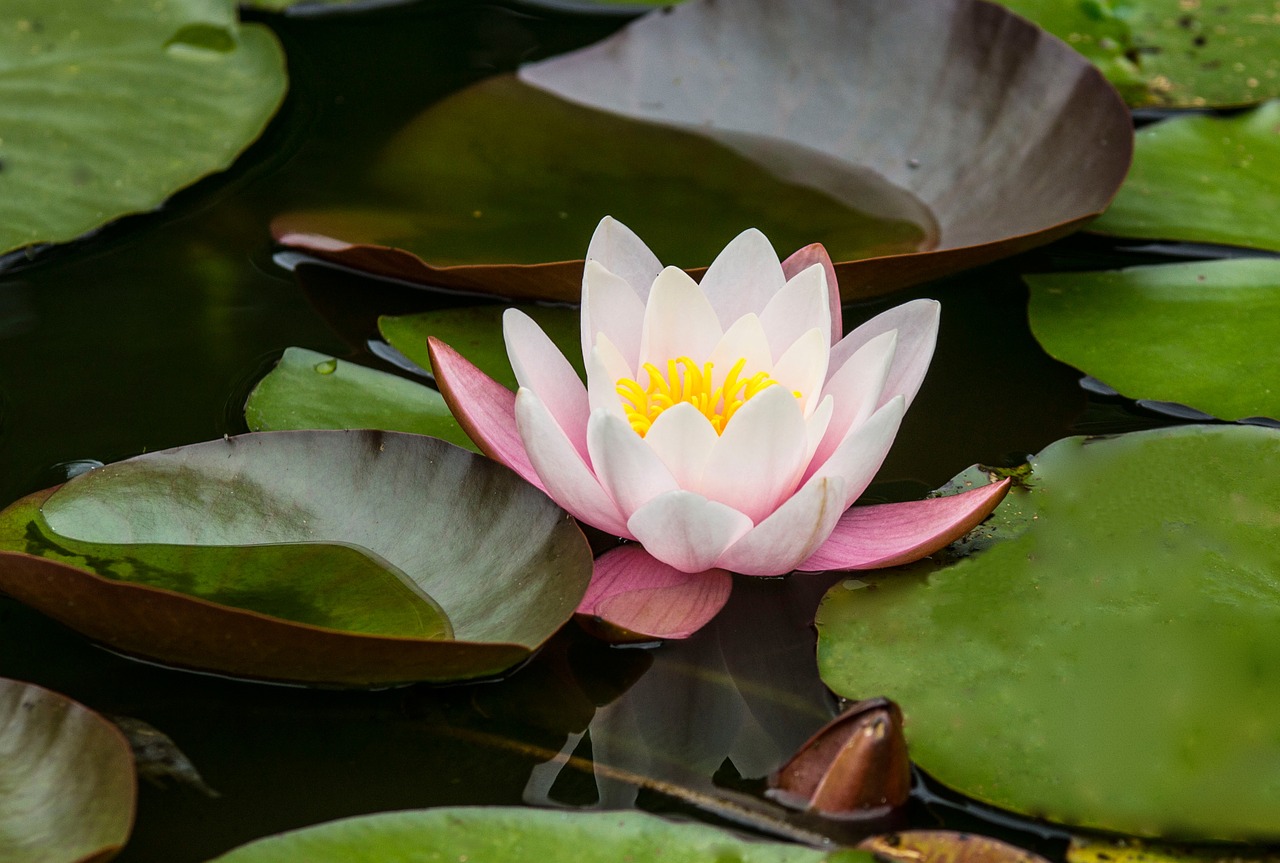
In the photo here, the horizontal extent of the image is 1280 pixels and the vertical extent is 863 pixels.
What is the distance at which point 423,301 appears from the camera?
2.19 metres

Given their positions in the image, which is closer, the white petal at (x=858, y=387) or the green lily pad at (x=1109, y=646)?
the green lily pad at (x=1109, y=646)

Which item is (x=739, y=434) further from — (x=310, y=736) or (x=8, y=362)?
(x=8, y=362)

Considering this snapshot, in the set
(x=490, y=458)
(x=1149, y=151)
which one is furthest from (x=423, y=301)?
(x=1149, y=151)

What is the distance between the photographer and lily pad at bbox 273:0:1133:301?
7.11 feet

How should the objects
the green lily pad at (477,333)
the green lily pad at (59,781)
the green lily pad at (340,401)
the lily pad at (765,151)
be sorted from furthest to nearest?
the lily pad at (765,151) → the green lily pad at (477,333) → the green lily pad at (340,401) → the green lily pad at (59,781)

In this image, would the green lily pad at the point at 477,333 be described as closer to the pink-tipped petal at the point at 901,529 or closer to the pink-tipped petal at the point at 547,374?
the pink-tipped petal at the point at 547,374

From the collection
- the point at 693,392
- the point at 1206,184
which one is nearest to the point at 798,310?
the point at 693,392

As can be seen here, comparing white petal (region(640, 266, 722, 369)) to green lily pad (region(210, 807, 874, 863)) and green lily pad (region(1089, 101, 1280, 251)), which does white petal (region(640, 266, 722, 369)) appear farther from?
green lily pad (region(1089, 101, 1280, 251))

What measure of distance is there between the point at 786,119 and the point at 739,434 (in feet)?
4.78

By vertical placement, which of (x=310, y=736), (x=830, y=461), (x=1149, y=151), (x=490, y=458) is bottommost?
(x=310, y=736)

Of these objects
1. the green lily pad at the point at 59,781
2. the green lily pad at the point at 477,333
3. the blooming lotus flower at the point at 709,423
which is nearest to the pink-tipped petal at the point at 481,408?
the blooming lotus flower at the point at 709,423

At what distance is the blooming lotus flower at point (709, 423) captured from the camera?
1373mm

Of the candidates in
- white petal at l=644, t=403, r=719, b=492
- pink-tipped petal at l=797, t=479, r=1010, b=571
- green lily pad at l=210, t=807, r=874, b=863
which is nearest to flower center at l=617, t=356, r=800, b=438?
white petal at l=644, t=403, r=719, b=492

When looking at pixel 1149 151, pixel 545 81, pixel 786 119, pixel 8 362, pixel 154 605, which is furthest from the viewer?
pixel 545 81
